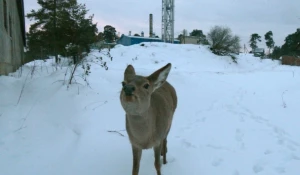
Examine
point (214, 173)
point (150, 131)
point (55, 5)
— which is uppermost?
point (55, 5)

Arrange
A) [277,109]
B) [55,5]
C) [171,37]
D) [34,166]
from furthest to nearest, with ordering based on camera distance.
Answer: [171,37] → [55,5] → [277,109] → [34,166]

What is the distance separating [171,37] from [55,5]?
22183mm

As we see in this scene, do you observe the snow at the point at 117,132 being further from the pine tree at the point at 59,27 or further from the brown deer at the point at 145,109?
the pine tree at the point at 59,27

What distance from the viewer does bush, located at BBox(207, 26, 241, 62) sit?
2908 centimetres

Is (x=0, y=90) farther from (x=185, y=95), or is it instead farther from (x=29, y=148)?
(x=185, y=95)

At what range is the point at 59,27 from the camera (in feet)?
68.5

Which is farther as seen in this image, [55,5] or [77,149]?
[55,5]

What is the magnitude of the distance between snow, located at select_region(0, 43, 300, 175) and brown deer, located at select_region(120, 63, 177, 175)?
0.82 metres

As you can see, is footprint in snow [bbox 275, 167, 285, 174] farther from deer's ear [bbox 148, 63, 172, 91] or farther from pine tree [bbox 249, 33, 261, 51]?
pine tree [bbox 249, 33, 261, 51]

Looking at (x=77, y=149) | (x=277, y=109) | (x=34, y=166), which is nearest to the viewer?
(x=34, y=166)

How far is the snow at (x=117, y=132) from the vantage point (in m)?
4.25

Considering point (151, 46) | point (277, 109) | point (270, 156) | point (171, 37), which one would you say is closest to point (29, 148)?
point (270, 156)

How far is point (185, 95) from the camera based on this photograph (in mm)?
8945

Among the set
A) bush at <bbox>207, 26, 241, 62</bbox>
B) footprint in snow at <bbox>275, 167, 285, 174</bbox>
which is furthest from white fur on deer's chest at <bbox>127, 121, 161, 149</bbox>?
bush at <bbox>207, 26, 241, 62</bbox>
